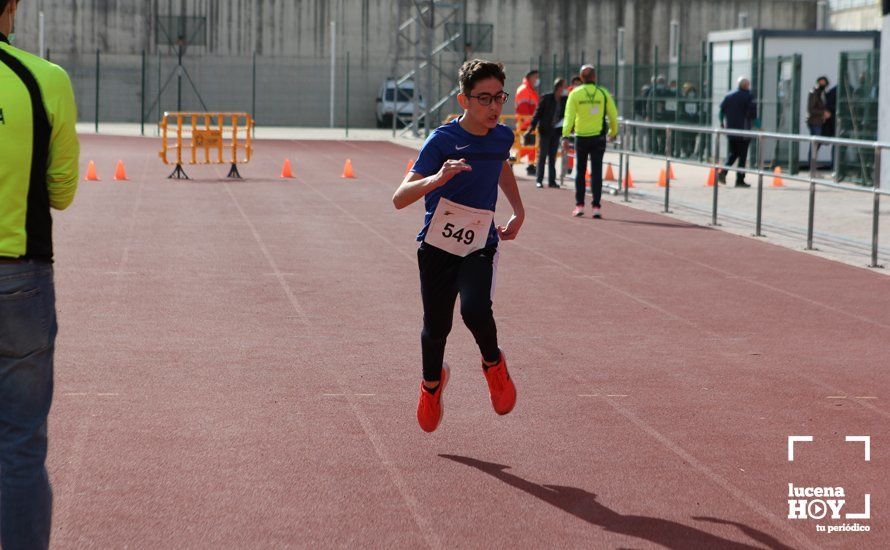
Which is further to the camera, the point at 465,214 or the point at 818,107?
the point at 818,107

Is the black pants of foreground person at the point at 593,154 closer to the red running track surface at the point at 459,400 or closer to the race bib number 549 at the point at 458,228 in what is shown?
the red running track surface at the point at 459,400

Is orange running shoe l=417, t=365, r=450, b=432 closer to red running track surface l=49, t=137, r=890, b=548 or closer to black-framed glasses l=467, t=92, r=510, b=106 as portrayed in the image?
red running track surface l=49, t=137, r=890, b=548

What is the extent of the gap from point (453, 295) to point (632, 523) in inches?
59.2

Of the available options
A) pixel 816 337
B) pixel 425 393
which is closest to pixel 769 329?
pixel 816 337

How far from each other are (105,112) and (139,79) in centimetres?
159

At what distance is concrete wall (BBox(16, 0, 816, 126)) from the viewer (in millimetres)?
49656

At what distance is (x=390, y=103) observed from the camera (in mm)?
49562

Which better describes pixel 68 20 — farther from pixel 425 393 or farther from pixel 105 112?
pixel 425 393

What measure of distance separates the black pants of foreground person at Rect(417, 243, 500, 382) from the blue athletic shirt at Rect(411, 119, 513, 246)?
0.18m

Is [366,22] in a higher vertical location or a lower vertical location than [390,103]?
higher

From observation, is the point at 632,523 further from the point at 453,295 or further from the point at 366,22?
the point at 366,22

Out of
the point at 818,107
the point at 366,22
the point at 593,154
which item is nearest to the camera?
the point at 593,154

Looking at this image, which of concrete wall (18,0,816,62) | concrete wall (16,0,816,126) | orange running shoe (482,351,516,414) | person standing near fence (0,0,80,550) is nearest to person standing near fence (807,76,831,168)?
orange running shoe (482,351,516,414)

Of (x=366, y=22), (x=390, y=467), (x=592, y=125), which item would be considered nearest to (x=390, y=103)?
(x=366, y=22)
